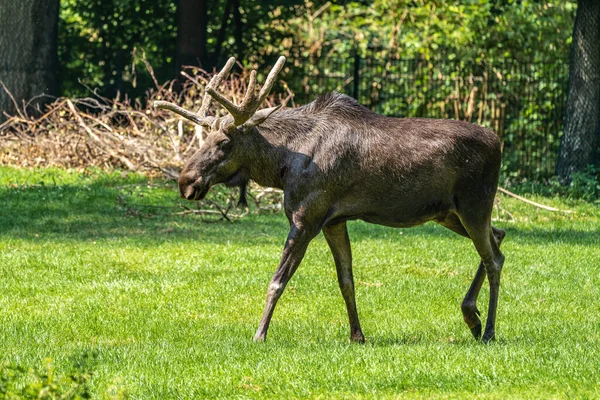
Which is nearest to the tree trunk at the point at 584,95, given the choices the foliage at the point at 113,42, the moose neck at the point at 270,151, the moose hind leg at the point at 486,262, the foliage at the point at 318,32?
the foliage at the point at 318,32

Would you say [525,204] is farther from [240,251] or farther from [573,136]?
[240,251]

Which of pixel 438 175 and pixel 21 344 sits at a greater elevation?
pixel 438 175

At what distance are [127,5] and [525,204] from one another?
37.5 feet

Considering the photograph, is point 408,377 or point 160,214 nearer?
point 408,377

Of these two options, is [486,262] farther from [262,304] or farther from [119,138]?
[119,138]

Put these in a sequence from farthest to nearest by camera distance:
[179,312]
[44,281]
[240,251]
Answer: [240,251]
[44,281]
[179,312]

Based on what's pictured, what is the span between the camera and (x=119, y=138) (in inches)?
723

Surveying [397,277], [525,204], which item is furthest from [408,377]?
[525,204]

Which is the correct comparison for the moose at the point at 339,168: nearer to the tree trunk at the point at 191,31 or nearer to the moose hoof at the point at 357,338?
the moose hoof at the point at 357,338

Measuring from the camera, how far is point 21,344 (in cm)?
873

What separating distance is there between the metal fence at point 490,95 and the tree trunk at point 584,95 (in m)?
1.76

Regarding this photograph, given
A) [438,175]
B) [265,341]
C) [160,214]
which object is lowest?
[160,214]

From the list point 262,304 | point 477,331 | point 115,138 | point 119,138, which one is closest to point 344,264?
point 477,331

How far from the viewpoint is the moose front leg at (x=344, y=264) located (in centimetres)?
892
